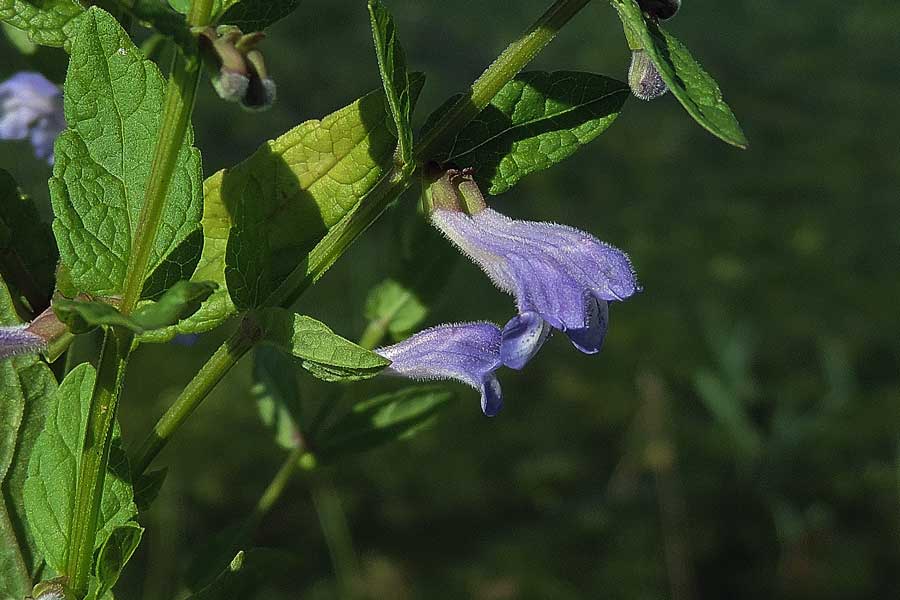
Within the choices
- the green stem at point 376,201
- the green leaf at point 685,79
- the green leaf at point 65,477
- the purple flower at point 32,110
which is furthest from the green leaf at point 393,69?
the purple flower at point 32,110

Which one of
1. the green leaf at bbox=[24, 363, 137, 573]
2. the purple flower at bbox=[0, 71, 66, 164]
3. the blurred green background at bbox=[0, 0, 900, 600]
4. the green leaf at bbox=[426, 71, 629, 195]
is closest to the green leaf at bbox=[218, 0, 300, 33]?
the green leaf at bbox=[426, 71, 629, 195]

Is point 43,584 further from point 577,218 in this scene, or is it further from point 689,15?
point 689,15

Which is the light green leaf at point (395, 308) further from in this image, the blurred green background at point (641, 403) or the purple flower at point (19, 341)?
the purple flower at point (19, 341)

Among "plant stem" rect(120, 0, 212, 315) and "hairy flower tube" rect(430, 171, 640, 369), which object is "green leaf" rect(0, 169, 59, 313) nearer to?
"plant stem" rect(120, 0, 212, 315)

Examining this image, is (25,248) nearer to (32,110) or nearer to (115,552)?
(115,552)

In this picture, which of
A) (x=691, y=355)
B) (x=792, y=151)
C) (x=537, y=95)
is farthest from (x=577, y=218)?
(x=537, y=95)

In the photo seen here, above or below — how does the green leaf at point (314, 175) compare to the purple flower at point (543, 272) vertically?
above

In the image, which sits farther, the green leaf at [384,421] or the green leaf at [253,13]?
the green leaf at [384,421]
